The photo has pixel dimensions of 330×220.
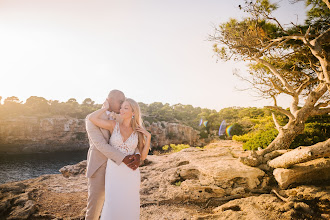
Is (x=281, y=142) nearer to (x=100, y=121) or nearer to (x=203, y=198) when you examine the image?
(x=203, y=198)

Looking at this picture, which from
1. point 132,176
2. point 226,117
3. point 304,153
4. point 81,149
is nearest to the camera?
point 132,176

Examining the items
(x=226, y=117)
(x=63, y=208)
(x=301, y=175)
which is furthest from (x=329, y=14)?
(x=226, y=117)

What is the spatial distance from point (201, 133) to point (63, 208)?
104ft

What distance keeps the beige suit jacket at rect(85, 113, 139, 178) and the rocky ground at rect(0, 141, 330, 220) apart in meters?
2.26

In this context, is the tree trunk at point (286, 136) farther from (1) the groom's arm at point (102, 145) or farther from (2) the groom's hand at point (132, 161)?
(1) the groom's arm at point (102, 145)

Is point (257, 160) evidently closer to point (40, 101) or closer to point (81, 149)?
point (81, 149)

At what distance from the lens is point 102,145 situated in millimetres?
2498

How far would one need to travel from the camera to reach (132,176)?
2500mm

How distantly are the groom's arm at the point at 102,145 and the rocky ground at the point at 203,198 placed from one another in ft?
7.92

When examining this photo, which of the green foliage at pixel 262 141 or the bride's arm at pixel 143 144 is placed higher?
the bride's arm at pixel 143 144

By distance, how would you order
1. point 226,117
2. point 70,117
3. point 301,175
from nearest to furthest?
point 301,175
point 226,117
point 70,117

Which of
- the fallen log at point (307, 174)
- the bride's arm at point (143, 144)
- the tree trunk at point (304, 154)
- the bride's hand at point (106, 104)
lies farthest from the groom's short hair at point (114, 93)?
the fallen log at point (307, 174)

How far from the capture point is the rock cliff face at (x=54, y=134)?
112ft

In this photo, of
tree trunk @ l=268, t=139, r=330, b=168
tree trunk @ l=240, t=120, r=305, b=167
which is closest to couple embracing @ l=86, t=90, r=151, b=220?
tree trunk @ l=268, t=139, r=330, b=168
